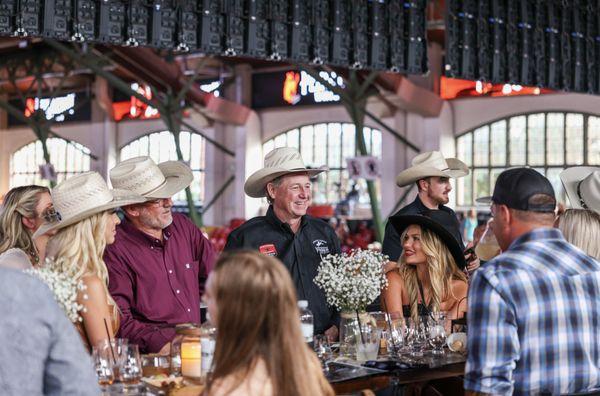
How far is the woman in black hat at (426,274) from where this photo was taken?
4.59 metres

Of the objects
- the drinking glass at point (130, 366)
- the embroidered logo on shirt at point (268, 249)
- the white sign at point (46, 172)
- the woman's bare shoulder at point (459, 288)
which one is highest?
the white sign at point (46, 172)

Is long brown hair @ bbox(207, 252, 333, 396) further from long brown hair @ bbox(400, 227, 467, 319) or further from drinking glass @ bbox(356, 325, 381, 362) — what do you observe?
long brown hair @ bbox(400, 227, 467, 319)

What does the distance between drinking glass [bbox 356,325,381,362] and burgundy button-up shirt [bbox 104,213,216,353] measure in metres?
0.93

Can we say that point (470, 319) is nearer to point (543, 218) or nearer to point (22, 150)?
Result: point (543, 218)

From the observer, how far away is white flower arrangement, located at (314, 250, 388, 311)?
156 inches

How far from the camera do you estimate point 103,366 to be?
3.13 metres

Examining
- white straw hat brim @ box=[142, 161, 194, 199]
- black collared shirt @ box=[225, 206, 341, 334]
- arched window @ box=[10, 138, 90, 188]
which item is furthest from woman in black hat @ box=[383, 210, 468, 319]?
arched window @ box=[10, 138, 90, 188]

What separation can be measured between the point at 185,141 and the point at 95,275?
68.3 feet

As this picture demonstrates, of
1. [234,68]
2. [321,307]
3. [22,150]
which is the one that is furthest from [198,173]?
[321,307]

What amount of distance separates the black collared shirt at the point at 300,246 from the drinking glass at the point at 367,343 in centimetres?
87

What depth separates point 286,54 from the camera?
7.71 metres

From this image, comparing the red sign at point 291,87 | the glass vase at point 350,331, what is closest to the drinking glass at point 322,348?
the glass vase at point 350,331

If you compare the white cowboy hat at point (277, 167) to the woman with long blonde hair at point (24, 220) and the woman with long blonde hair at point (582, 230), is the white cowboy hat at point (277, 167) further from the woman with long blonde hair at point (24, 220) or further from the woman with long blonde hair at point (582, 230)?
the woman with long blonde hair at point (582, 230)

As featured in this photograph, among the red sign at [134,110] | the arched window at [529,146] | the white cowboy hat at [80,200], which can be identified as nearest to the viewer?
the white cowboy hat at [80,200]
